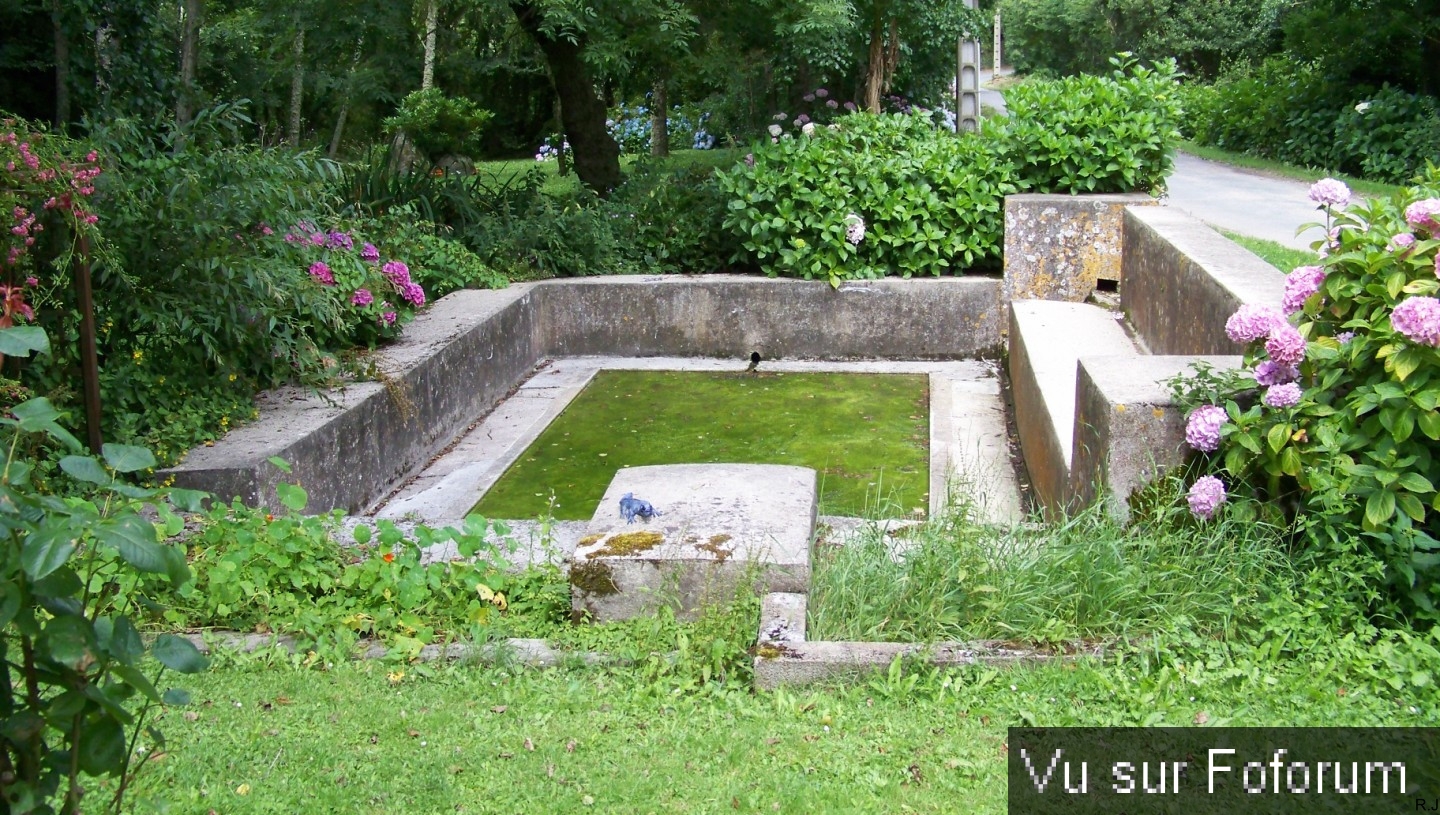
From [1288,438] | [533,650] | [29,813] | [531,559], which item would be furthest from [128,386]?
[1288,438]

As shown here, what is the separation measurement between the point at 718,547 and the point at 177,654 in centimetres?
211

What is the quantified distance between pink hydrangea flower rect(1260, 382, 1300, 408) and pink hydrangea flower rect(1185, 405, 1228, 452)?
0.14 meters

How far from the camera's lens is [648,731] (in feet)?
10.1

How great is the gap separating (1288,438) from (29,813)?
317 cm

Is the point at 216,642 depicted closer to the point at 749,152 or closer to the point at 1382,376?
the point at 1382,376

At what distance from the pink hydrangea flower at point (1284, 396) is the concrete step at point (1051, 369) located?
3.41 feet

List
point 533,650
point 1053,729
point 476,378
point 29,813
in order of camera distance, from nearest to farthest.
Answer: point 29,813 → point 1053,729 → point 533,650 → point 476,378

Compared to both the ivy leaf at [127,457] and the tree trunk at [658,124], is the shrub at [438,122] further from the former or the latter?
the ivy leaf at [127,457]

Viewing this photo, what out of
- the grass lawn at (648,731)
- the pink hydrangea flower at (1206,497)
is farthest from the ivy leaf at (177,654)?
the pink hydrangea flower at (1206,497)

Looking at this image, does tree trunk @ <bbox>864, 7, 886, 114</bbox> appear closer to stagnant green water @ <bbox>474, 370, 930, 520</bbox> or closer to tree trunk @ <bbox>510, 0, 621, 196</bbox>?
tree trunk @ <bbox>510, 0, 621, 196</bbox>

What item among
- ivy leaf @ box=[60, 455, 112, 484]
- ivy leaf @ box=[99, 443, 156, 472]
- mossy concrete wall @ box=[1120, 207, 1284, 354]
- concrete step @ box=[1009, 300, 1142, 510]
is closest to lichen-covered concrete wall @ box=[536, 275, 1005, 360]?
concrete step @ box=[1009, 300, 1142, 510]

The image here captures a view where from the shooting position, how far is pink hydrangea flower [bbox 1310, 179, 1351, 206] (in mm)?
4023

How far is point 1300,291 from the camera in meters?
3.88

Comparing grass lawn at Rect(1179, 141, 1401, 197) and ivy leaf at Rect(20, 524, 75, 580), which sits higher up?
grass lawn at Rect(1179, 141, 1401, 197)
